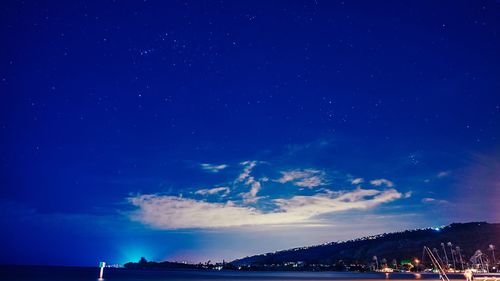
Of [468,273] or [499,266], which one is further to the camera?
[499,266]

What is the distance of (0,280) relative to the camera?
427 ft

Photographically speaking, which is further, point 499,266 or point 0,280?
point 499,266

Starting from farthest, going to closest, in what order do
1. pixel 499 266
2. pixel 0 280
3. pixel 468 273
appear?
1. pixel 499 266
2. pixel 0 280
3. pixel 468 273

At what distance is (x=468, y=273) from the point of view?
5388cm

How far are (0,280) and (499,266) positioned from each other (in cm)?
18604

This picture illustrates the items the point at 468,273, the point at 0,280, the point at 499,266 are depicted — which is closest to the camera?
the point at 468,273

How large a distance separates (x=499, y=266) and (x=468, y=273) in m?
158

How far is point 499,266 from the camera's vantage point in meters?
187

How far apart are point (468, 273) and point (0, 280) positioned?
418ft

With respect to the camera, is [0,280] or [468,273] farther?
[0,280]

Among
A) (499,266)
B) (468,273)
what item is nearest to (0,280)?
(468,273)

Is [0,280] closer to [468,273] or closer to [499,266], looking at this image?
[468,273]
